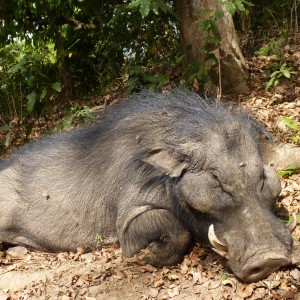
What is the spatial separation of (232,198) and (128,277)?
120 cm

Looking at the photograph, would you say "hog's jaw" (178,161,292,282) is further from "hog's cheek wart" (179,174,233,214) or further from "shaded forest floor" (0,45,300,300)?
"shaded forest floor" (0,45,300,300)

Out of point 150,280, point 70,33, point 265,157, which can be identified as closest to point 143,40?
point 70,33

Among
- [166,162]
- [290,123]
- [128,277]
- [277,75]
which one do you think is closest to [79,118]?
[277,75]

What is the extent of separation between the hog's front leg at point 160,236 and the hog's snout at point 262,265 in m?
0.81

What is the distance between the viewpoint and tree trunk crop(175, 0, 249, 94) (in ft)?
26.3

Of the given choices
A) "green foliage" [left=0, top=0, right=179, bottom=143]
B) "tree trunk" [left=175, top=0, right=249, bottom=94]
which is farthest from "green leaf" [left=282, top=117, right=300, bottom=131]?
"green foliage" [left=0, top=0, right=179, bottom=143]

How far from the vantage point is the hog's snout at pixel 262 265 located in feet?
13.2

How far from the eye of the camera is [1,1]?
10.5 m

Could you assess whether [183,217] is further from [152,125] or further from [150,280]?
[152,125]

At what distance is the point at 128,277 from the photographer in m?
4.82

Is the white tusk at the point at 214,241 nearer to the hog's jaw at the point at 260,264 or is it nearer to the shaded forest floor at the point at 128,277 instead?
the hog's jaw at the point at 260,264

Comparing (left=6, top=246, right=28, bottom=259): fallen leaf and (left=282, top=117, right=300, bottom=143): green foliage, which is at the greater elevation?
(left=282, top=117, right=300, bottom=143): green foliage

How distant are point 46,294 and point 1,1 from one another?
7.26m

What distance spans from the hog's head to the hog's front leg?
0.36ft
